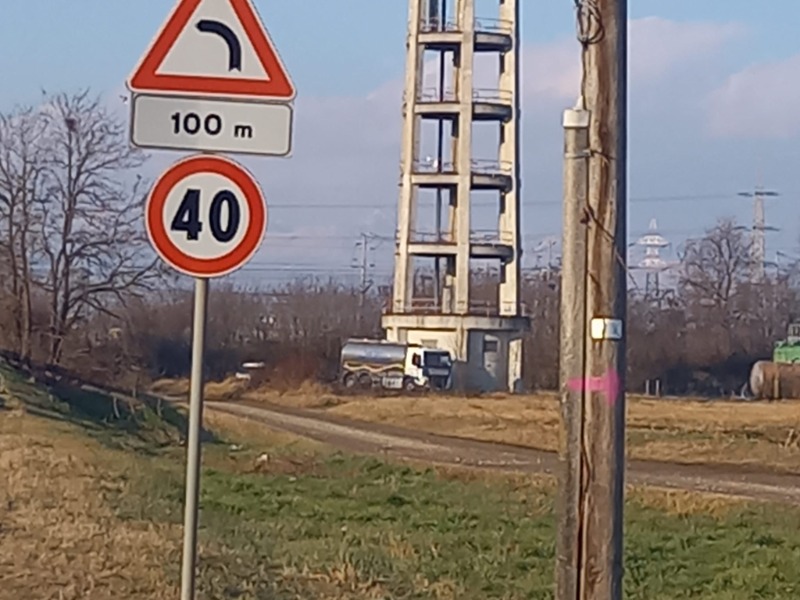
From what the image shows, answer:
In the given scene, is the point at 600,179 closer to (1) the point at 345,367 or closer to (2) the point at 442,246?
(2) the point at 442,246

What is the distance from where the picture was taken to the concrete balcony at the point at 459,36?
66312 mm

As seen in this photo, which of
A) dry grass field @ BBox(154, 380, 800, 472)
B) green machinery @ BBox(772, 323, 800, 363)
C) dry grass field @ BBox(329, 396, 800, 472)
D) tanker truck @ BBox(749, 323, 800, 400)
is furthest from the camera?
green machinery @ BBox(772, 323, 800, 363)

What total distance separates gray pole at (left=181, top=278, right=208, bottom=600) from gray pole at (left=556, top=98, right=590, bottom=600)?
72.0 inches

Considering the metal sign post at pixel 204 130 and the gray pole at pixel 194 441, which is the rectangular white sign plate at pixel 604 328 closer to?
the metal sign post at pixel 204 130

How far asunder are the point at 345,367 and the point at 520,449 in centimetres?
3291

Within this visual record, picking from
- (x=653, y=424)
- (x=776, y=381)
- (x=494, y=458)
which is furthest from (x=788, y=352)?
(x=494, y=458)

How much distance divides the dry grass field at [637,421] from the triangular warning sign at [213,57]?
78.5 ft

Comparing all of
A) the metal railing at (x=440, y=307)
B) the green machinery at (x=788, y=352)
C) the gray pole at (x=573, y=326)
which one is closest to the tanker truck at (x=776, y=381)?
the green machinery at (x=788, y=352)

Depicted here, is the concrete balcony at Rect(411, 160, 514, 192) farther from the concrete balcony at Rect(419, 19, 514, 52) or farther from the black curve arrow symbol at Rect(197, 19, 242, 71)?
the black curve arrow symbol at Rect(197, 19, 242, 71)

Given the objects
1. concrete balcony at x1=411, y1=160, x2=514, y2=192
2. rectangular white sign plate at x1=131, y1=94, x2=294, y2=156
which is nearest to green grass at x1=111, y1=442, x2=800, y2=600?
rectangular white sign plate at x1=131, y1=94, x2=294, y2=156

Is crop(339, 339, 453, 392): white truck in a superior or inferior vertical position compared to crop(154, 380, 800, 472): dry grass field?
superior

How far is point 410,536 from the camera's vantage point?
17453 mm

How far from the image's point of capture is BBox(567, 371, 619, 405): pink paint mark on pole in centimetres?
771

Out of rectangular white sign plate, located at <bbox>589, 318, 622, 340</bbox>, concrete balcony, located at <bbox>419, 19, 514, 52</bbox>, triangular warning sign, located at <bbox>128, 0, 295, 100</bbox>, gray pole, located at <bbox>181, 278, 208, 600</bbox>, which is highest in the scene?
concrete balcony, located at <bbox>419, 19, 514, 52</bbox>
